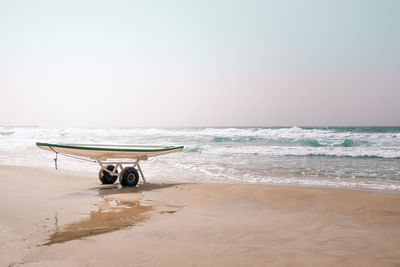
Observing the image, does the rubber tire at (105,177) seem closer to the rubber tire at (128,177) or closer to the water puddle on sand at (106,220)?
the rubber tire at (128,177)

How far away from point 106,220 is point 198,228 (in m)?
1.46

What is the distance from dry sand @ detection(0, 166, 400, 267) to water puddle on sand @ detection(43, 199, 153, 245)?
0.5 inches

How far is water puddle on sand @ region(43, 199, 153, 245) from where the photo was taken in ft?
12.2

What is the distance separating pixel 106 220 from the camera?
14.6 feet

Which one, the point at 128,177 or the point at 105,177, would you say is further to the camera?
the point at 105,177

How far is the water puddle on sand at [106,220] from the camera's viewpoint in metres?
3.71

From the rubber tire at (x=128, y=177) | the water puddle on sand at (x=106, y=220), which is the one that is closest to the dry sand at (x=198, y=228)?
the water puddle on sand at (x=106, y=220)

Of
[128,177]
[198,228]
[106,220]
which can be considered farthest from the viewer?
[128,177]

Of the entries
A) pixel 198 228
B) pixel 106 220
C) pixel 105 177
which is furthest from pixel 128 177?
pixel 198 228

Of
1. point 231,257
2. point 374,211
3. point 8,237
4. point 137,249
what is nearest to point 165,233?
point 137,249

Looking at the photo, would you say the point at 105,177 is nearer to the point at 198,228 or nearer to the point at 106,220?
the point at 106,220

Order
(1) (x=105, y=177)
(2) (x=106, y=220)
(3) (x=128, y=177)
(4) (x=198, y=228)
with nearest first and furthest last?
(4) (x=198, y=228) < (2) (x=106, y=220) < (3) (x=128, y=177) < (1) (x=105, y=177)

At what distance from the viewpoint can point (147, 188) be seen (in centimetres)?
779

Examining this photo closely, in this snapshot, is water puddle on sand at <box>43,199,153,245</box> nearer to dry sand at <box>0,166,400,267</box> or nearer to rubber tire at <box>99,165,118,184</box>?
dry sand at <box>0,166,400,267</box>
